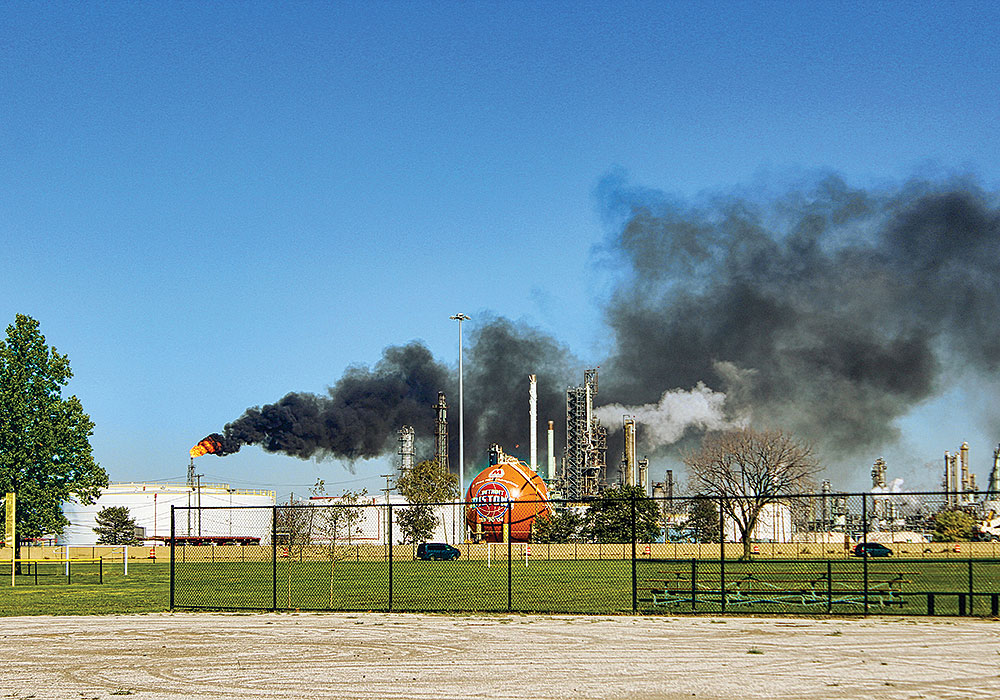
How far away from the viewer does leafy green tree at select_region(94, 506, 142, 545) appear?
103688 mm

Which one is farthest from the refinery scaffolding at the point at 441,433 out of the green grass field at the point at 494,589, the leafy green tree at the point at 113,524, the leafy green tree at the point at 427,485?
the green grass field at the point at 494,589

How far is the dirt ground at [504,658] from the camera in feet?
43.5

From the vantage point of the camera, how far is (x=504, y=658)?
16203mm

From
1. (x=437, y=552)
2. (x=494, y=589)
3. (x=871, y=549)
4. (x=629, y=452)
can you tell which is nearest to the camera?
(x=494, y=589)

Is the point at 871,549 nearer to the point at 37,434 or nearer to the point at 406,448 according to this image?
the point at 37,434

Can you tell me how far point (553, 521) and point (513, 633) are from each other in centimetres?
5017

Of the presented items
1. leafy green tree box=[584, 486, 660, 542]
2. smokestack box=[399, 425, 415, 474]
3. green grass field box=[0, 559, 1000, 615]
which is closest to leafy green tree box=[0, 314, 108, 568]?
green grass field box=[0, 559, 1000, 615]

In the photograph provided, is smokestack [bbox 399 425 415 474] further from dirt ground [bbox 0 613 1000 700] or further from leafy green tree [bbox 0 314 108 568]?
dirt ground [bbox 0 613 1000 700]

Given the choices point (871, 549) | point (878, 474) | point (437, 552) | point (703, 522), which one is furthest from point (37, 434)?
point (878, 474)

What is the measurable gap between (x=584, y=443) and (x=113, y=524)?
51458mm

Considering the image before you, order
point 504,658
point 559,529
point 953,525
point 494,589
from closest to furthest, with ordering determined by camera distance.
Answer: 1. point 504,658
2. point 953,525
3. point 494,589
4. point 559,529

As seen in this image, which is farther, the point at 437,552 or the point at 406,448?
the point at 406,448

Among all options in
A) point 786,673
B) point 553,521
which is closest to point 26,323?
point 553,521

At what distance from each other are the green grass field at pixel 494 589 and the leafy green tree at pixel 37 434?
2400cm
